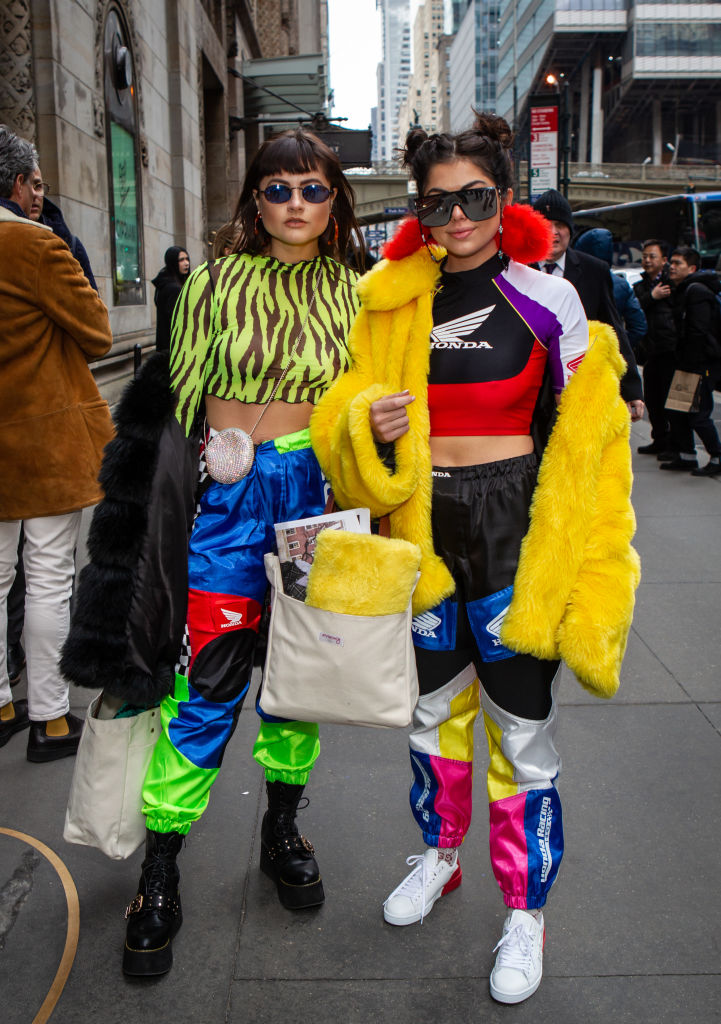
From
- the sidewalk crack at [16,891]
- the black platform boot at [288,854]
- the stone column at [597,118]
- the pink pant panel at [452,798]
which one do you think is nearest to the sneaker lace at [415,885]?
the pink pant panel at [452,798]

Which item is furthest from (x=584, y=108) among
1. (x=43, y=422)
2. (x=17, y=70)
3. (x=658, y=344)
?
(x=43, y=422)

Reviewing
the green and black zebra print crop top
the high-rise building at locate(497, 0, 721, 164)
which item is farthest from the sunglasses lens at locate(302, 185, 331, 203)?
the high-rise building at locate(497, 0, 721, 164)

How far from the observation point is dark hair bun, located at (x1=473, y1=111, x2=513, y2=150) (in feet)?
7.83

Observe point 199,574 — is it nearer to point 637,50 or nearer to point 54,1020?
point 54,1020

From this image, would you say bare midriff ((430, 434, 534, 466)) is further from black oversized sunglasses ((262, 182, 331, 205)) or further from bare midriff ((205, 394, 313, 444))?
black oversized sunglasses ((262, 182, 331, 205))

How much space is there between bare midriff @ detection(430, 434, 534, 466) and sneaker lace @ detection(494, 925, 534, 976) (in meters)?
1.24

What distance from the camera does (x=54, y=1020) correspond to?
225 centimetres

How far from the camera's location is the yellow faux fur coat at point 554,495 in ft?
7.58

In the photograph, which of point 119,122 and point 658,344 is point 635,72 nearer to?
point 119,122

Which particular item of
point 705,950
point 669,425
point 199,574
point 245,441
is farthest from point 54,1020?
point 669,425

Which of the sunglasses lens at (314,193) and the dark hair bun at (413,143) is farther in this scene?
the sunglasses lens at (314,193)

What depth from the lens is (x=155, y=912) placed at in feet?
8.18

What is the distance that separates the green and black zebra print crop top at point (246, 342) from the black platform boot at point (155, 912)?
1.18 m

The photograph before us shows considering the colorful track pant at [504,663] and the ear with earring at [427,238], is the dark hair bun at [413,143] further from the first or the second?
the colorful track pant at [504,663]
